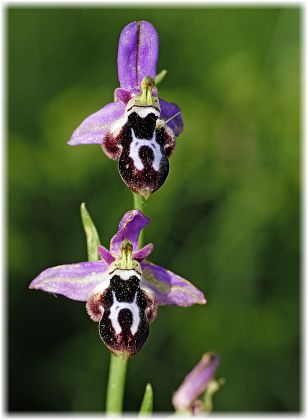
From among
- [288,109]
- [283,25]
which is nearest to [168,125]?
[288,109]

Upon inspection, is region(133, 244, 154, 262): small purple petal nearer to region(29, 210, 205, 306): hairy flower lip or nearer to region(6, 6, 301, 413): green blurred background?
region(29, 210, 205, 306): hairy flower lip

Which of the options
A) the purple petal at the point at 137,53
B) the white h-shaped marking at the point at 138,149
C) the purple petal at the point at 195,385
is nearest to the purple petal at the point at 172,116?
the purple petal at the point at 137,53

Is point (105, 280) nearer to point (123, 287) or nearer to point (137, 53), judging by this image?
point (123, 287)

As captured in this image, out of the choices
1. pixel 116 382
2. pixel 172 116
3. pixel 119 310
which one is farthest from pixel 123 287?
pixel 172 116

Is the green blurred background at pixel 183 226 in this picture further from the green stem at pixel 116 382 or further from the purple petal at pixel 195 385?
the green stem at pixel 116 382

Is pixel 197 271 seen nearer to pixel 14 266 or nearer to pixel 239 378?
pixel 239 378
